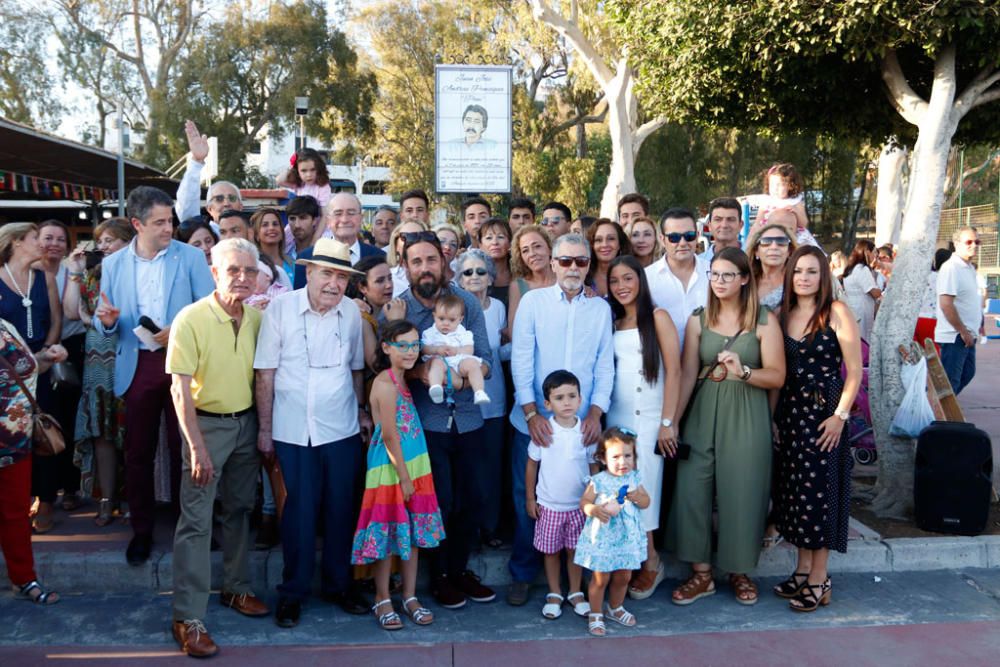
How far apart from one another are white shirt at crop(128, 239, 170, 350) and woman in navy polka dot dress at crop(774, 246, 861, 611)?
3.72m

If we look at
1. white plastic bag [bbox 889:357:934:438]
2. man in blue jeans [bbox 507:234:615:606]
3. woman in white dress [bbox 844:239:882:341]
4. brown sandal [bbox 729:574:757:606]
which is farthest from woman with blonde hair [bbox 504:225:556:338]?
woman in white dress [bbox 844:239:882:341]

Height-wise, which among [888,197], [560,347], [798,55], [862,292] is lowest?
[560,347]

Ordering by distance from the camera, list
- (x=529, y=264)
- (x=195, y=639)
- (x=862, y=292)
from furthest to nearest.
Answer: (x=862, y=292)
(x=529, y=264)
(x=195, y=639)

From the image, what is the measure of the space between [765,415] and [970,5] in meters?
2.82

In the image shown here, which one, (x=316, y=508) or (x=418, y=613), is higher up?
(x=316, y=508)

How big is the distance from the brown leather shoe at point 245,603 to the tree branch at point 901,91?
5469 mm

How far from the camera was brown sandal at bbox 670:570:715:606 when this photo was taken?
468 cm

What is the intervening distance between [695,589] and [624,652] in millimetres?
827

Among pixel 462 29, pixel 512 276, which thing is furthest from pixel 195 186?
pixel 462 29

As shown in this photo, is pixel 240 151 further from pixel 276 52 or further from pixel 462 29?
pixel 462 29

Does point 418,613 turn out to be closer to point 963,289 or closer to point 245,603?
point 245,603

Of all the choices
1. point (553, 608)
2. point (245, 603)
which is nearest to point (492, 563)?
point (553, 608)

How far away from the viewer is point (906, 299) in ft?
19.1

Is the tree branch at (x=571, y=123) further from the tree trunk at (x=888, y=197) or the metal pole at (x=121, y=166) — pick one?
the metal pole at (x=121, y=166)
